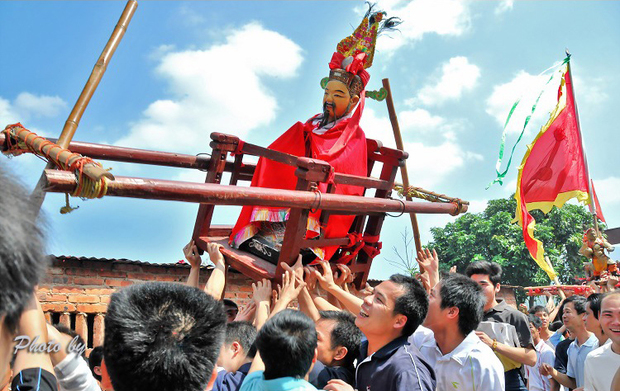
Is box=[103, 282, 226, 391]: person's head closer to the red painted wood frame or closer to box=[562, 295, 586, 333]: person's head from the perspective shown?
the red painted wood frame

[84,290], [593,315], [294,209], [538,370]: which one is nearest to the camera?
[294,209]

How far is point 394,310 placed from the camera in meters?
2.63

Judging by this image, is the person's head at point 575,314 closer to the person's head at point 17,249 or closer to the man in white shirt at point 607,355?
the man in white shirt at point 607,355

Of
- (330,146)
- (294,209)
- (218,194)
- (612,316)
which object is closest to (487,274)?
(612,316)

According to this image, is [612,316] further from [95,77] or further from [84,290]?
[84,290]

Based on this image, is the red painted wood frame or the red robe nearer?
the red painted wood frame

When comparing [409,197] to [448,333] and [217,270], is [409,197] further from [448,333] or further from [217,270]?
[217,270]

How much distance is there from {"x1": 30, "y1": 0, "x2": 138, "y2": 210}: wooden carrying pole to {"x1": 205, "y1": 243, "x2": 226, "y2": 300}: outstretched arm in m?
0.96

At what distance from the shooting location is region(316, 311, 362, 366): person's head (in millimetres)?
2754

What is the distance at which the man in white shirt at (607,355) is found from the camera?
3.23 meters

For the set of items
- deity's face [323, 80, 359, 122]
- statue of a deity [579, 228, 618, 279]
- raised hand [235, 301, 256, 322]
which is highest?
deity's face [323, 80, 359, 122]

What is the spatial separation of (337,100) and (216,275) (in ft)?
5.59

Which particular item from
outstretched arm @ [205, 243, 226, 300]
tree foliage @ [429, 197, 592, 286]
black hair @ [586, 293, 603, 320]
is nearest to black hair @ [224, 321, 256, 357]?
outstretched arm @ [205, 243, 226, 300]

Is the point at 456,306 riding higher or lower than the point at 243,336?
higher
